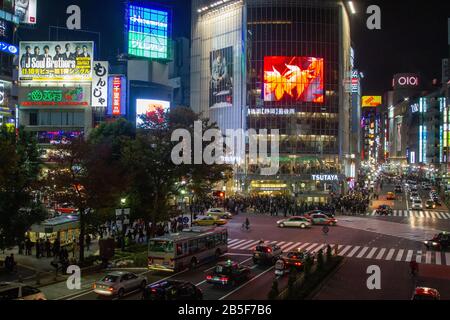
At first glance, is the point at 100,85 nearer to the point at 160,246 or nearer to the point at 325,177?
the point at 325,177

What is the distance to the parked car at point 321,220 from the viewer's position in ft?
154

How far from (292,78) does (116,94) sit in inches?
1191

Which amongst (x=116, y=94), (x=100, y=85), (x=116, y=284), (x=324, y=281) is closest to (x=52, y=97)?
(x=100, y=85)

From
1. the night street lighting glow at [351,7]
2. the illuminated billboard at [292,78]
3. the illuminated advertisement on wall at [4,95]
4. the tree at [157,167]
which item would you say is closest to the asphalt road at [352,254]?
the tree at [157,167]

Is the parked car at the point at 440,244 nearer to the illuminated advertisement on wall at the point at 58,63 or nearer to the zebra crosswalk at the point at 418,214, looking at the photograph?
the zebra crosswalk at the point at 418,214

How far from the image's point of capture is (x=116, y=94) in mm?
76625

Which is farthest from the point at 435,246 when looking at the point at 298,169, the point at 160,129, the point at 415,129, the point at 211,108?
the point at 415,129

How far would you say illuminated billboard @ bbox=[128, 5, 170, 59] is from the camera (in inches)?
3344

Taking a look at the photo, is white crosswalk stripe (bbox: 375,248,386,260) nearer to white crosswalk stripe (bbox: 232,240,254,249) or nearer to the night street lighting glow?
white crosswalk stripe (bbox: 232,240,254,249)

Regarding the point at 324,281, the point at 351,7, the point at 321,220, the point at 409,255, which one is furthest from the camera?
the point at 351,7

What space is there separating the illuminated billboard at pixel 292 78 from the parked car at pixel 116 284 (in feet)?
217
